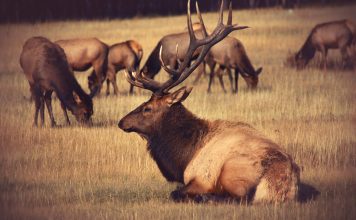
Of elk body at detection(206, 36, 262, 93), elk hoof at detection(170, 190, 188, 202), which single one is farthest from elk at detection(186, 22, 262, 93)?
elk hoof at detection(170, 190, 188, 202)

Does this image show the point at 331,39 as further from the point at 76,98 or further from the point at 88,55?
the point at 76,98

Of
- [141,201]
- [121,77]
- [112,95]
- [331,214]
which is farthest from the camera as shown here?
[121,77]

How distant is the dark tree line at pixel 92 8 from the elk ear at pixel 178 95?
30.0m

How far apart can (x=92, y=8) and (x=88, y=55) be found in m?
23.9

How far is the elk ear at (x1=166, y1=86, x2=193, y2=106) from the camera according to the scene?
941 cm

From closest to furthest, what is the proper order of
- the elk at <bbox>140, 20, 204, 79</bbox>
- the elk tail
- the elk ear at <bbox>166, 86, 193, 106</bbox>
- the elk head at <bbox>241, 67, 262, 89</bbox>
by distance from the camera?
1. the elk tail
2. the elk ear at <bbox>166, 86, 193, 106</bbox>
3. the elk head at <bbox>241, 67, 262, 89</bbox>
4. the elk at <bbox>140, 20, 204, 79</bbox>

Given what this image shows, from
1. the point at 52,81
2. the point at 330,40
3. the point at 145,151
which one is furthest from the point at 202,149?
the point at 330,40

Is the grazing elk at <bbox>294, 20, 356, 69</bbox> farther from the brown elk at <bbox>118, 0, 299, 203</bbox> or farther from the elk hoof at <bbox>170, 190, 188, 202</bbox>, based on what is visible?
the elk hoof at <bbox>170, 190, 188, 202</bbox>

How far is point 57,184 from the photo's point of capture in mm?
10195

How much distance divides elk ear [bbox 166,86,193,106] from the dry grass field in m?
0.88

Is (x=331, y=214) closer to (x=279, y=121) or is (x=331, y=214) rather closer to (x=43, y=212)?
(x=43, y=212)

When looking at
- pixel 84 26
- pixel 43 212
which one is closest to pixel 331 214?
pixel 43 212

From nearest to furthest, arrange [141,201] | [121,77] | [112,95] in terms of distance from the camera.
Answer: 1. [141,201]
2. [112,95]
3. [121,77]

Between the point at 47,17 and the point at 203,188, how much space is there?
32.0m
